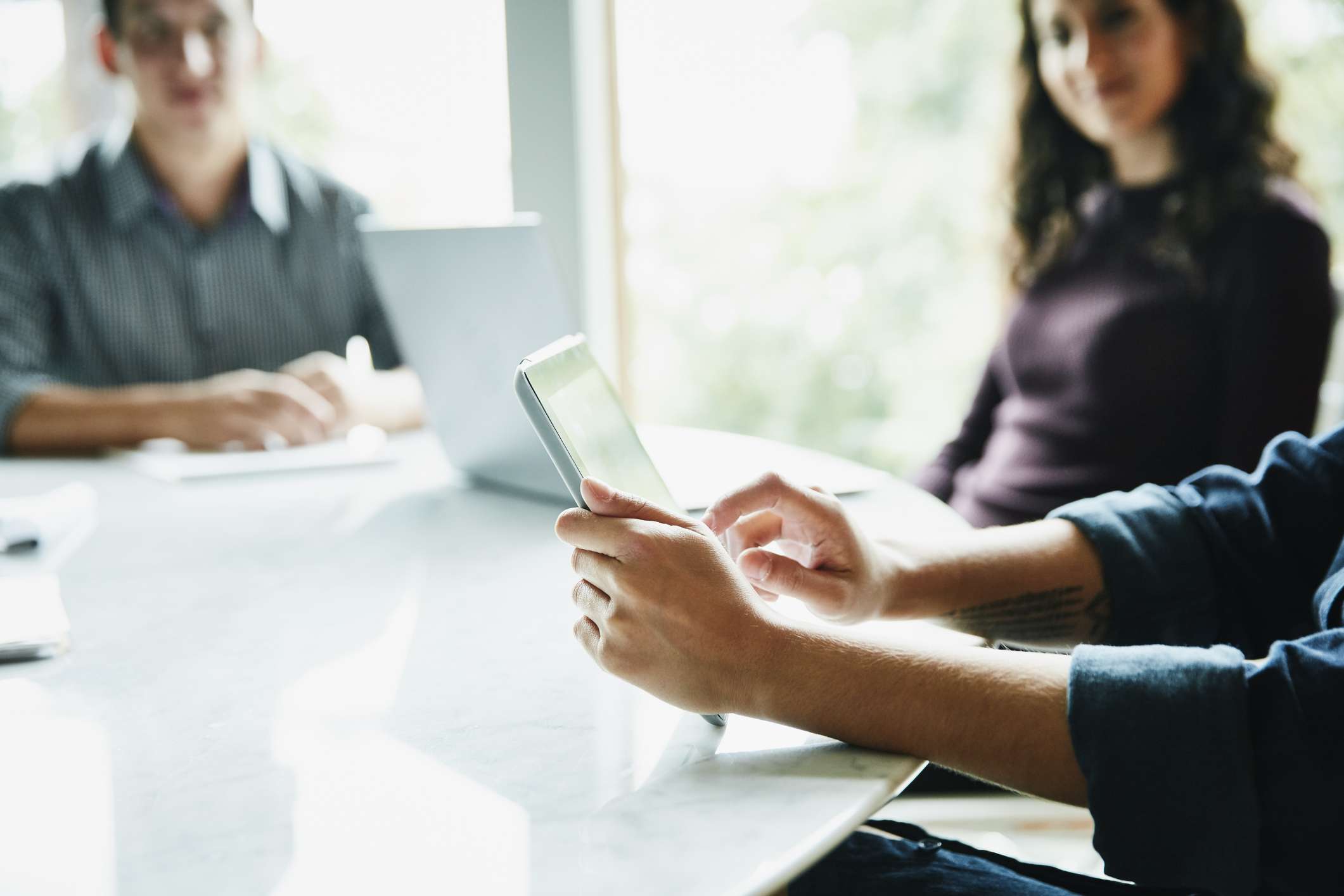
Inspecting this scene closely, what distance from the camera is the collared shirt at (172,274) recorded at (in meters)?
1.99

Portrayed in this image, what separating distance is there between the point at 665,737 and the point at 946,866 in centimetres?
29

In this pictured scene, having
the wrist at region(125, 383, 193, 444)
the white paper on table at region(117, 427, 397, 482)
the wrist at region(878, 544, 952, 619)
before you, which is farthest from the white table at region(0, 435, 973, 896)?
the wrist at region(125, 383, 193, 444)

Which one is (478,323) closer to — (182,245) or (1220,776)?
(1220,776)

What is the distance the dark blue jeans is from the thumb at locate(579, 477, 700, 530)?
0.31 meters

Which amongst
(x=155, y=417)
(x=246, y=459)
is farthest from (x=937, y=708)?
(x=155, y=417)

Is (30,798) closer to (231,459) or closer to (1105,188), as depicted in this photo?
(231,459)

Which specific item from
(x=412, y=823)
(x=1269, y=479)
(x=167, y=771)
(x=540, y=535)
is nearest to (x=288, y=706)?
(x=167, y=771)

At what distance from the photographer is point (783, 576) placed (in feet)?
2.82

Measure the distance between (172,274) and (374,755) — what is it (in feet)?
5.35

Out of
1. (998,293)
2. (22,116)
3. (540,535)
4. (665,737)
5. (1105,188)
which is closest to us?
(665,737)

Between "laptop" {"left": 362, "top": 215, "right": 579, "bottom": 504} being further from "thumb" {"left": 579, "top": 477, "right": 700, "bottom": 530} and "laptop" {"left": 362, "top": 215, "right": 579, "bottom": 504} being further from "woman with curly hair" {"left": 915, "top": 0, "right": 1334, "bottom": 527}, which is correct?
"woman with curly hair" {"left": 915, "top": 0, "right": 1334, "bottom": 527}

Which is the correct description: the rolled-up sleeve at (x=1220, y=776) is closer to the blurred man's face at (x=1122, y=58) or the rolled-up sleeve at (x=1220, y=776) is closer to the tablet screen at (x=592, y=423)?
the tablet screen at (x=592, y=423)

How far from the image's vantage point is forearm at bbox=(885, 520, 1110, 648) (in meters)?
0.94

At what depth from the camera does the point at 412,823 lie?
1.93 feet
